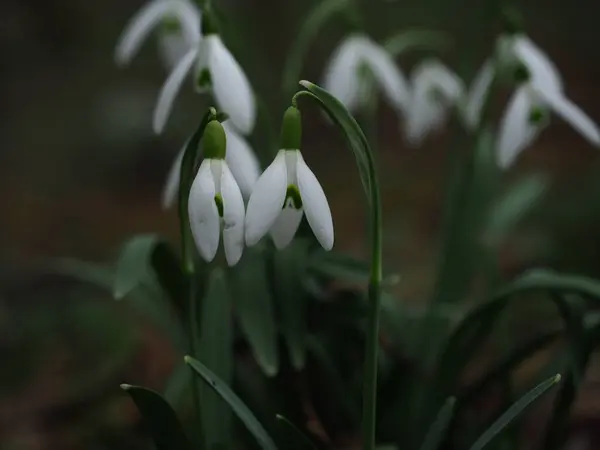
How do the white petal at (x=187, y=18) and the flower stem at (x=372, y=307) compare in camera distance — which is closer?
the flower stem at (x=372, y=307)

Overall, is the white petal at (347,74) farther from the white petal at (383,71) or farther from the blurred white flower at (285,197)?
the blurred white flower at (285,197)

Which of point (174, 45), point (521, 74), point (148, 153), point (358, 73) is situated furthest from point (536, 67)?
point (148, 153)

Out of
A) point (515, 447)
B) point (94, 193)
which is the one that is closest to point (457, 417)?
point (515, 447)

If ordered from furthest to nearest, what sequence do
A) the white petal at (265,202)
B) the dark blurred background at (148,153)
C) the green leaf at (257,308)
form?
the dark blurred background at (148,153) → the green leaf at (257,308) → the white petal at (265,202)

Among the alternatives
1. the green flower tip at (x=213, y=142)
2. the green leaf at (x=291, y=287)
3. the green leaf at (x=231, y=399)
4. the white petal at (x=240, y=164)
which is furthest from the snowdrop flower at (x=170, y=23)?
the green leaf at (x=231, y=399)

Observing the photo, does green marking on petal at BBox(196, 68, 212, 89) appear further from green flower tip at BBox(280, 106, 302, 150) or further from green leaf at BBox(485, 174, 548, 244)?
green leaf at BBox(485, 174, 548, 244)

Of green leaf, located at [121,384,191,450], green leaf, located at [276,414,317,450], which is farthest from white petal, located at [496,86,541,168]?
green leaf, located at [121,384,191,450]
